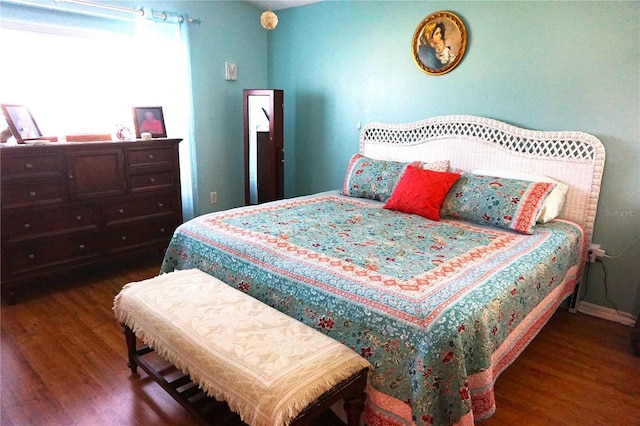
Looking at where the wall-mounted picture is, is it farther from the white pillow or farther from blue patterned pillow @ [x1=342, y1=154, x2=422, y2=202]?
the white pillow

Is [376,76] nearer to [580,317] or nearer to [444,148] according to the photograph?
[444,148]

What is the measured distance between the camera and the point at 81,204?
3.05 meters

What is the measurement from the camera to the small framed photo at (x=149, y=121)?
3.46 metres

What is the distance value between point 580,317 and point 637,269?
46 centimetres

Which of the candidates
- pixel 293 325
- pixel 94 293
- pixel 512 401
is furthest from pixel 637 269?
pixel 94 293

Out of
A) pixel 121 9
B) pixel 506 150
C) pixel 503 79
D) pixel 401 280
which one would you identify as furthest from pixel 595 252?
pixel 121 9

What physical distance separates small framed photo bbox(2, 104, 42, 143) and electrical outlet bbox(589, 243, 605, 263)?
12.6 feet

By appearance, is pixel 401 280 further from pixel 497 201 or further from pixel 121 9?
pixel 121 9

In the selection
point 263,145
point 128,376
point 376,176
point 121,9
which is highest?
point 121,9

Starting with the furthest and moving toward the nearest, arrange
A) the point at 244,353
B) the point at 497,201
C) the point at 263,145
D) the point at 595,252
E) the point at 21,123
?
1. the point at 263,145
2. the point at 21,123
3. the point at 595,252
4. the point at 497,201
5. the point at 244,353

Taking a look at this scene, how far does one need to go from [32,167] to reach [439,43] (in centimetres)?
303

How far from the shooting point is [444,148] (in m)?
3.30

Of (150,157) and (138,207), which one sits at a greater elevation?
(150,157)

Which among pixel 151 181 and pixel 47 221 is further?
pixel 151 181
